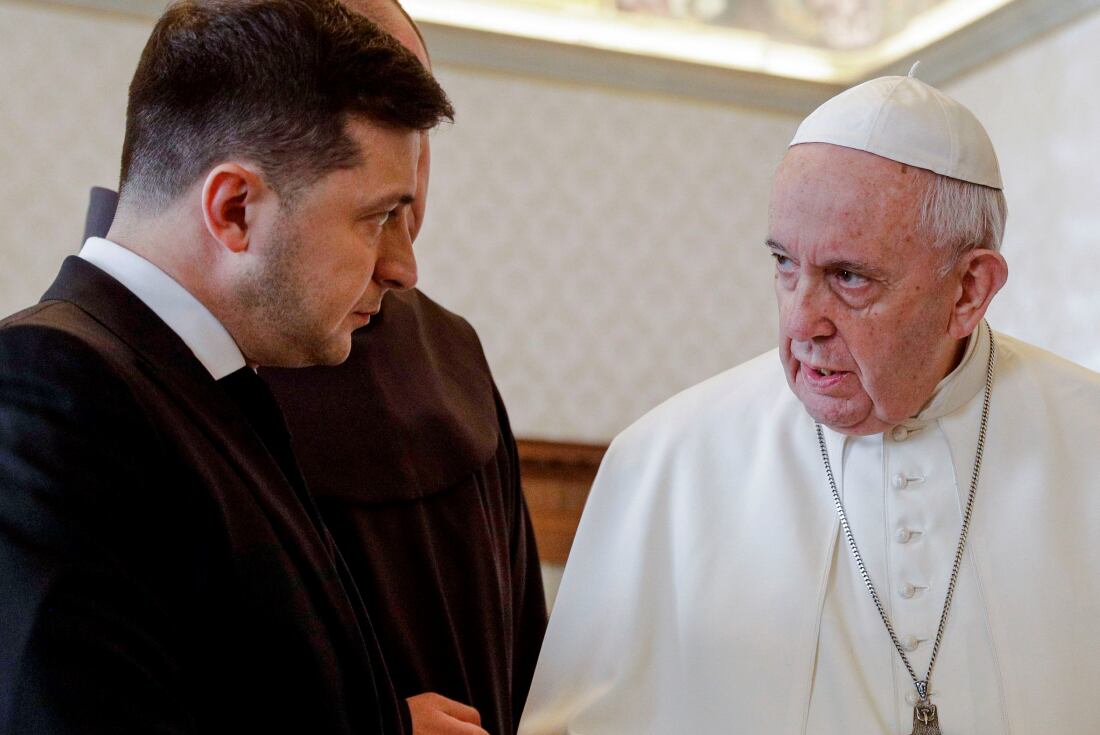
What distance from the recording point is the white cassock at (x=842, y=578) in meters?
2.40

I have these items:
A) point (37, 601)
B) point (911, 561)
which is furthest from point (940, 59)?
point (37, 601)

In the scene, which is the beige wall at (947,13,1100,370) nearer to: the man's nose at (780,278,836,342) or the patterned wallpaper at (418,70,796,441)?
the patterned wallpaper at (418,70,796,441)

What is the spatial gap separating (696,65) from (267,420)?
18.5ft

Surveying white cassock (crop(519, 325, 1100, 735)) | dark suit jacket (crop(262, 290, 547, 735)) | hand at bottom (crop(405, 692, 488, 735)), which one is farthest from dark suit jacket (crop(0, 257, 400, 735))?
white cassock (crop(519, 325, 1100, 735))

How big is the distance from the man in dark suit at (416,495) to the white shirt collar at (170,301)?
770 mm

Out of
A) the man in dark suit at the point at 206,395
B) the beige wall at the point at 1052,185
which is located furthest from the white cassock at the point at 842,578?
the beige wall at the point at 1052,185

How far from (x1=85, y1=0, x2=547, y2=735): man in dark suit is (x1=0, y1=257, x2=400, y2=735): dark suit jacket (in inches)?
26.1

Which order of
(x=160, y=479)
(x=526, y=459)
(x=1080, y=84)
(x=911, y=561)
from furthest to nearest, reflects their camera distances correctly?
(x=526, y=459)
(x=1080, y=84)
(x=911, y=561)
(x=160, y=479)

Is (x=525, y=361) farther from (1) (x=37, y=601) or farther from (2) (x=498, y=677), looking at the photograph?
(1) (x=37, y=601)

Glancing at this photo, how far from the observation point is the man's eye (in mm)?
2416

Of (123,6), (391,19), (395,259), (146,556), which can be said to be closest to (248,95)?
(395,259)

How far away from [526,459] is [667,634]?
4082 millimetres

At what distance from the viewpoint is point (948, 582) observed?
2488 millimetres

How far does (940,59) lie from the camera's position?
6.68 m
